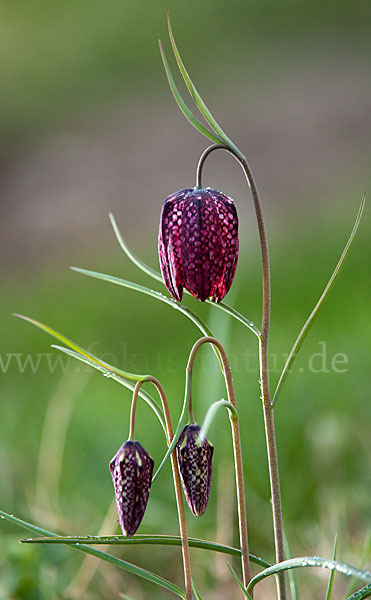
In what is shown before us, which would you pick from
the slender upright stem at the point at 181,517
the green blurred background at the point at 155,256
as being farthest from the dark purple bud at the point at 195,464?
the green blurred background at the point at 155,256

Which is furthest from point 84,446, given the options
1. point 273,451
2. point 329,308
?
point 273,451

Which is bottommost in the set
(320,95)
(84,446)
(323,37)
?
(84,446)

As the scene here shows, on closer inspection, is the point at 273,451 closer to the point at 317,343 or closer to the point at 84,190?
the point at 317,343

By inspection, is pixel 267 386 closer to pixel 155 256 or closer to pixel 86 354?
pixel 86 354

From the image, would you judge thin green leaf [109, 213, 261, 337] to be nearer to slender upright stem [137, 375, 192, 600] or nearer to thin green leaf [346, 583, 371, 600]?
slender upright stem [137, 375, 192, 600]

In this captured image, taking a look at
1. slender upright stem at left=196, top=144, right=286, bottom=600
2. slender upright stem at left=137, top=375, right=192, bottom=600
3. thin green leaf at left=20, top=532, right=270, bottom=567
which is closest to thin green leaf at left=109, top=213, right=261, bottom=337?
slender upright stem at left=196, top=144, right=286, bottom=600

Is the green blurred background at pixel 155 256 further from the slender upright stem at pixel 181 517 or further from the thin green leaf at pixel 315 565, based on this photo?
the thin green leaf at pixel 315 565

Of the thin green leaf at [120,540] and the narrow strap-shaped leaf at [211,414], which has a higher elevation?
the narrow strap-shaped leaf at [211,414]
